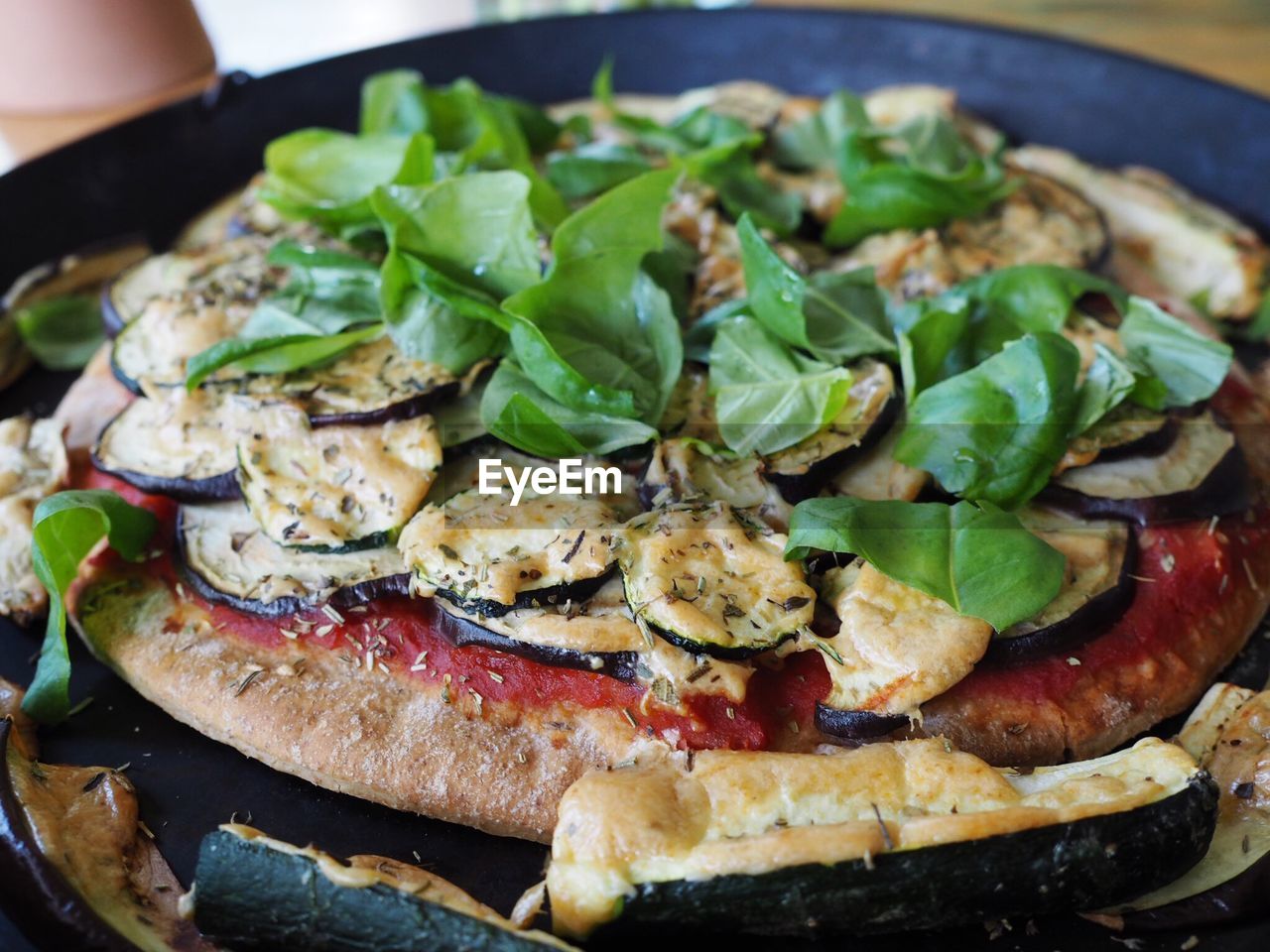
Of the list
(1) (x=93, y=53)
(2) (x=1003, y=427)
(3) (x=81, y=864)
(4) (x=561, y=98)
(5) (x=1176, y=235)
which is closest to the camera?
(3) (x=81, y=864)

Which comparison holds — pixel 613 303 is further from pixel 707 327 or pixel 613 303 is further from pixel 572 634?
pixel 572 634

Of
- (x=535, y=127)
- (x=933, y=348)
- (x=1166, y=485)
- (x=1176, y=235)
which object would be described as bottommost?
(x=1176, y=235)

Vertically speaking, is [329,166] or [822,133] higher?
[329,166]

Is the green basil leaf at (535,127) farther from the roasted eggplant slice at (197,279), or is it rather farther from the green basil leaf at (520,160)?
the roasted eggplant slice at (197,279)

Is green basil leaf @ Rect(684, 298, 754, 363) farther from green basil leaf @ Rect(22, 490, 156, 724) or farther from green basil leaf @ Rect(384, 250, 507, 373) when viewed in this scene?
green basil leaf @ Rect(22, 490, 156, 724)

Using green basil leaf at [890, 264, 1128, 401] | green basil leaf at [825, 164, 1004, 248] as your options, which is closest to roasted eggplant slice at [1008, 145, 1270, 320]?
green basil leaf at [825, 164, 1004, 248]


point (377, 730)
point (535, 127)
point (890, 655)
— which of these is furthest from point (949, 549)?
point (535, 127)

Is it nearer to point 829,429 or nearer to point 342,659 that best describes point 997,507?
point 829,429
